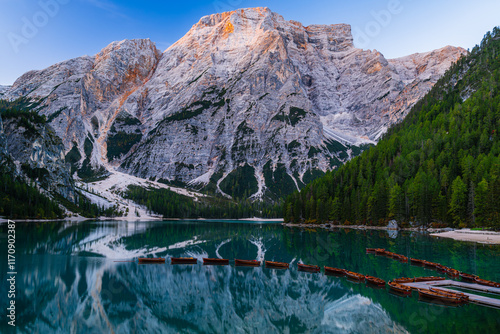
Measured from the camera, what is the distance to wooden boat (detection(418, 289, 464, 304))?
27.6 meters

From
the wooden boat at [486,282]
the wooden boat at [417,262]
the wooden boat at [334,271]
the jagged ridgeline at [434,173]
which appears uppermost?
the jagged ridgeline at [434,173]

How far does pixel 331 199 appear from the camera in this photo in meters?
123

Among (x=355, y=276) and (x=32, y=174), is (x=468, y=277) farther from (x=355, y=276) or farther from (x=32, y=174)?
(x=32, y=174)

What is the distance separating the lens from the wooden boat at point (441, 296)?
27609mm

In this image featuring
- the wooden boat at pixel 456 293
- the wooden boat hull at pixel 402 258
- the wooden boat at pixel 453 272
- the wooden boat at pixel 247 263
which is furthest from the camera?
the wooden boat hull at pixel 402 258

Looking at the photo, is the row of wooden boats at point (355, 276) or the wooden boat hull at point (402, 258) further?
the wooden boat hull at point (402, 258)

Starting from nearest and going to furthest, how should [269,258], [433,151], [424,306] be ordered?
1. [424,306]
2. [269,258]
3. [433,151]

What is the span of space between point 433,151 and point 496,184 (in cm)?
3635

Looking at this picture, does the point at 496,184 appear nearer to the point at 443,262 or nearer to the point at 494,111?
the point at 443,262

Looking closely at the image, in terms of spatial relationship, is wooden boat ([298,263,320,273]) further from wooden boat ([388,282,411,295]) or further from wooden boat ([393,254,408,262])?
wooden boat ([393,254,408,262])

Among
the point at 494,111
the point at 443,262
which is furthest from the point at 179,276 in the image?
the point at 494,111

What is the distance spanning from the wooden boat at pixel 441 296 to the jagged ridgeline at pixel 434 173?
5663 centimetres

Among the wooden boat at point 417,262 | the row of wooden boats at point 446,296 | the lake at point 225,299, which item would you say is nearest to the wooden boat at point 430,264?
the wooden boat at point 417,262

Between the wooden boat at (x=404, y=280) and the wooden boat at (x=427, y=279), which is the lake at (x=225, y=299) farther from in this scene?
the wooden boat at (x=427, y=279)
